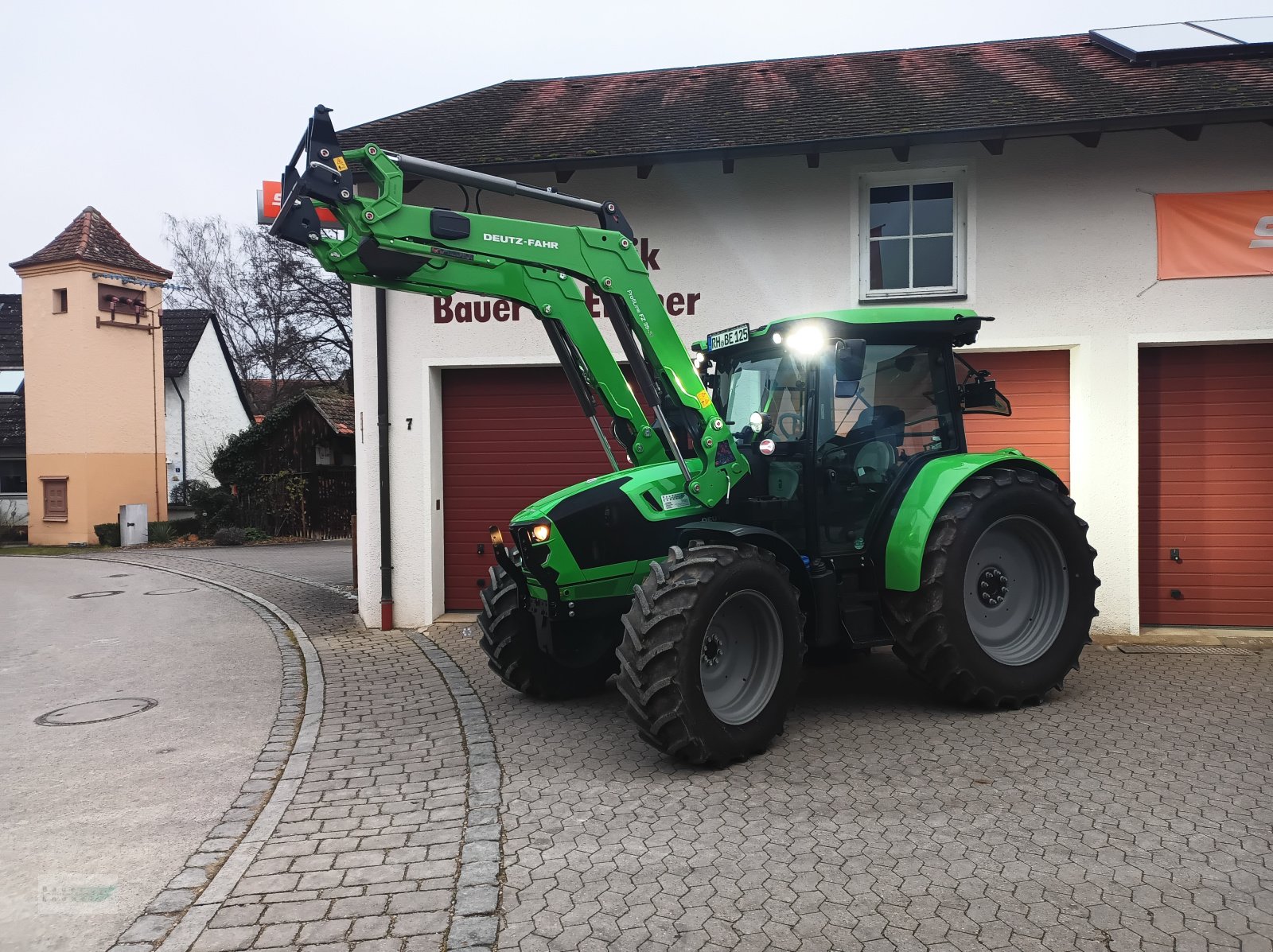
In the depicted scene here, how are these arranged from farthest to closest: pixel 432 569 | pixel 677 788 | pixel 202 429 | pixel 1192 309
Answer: pixel 202 429 → pixel 432 569 → pixel 1192 309 → pixel 677 788

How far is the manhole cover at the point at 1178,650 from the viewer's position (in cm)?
813

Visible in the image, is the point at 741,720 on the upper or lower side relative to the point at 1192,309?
lower

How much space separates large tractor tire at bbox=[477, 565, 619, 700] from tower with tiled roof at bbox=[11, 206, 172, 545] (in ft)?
71.4

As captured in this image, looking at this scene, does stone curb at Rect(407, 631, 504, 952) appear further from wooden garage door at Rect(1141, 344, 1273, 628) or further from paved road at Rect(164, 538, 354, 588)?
paved road at Rect(164, 538, 354, 588)

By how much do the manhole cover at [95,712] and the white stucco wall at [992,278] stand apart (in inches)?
111

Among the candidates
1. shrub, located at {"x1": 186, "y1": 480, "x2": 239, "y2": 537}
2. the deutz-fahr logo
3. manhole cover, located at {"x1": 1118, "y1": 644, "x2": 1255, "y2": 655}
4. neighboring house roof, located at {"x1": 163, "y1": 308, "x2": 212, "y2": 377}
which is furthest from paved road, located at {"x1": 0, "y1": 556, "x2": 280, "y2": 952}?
neighboring house roof, located at {"x1": 163, "y1": 308, "x2": 212, "y2": 377}

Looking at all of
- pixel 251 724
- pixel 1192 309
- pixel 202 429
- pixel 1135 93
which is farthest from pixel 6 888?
pixel 202 429

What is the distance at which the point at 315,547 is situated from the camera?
2219 centimetres

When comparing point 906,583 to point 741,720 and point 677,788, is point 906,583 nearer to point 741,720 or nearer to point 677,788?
point 741,720

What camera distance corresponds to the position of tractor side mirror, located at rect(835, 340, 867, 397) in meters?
5.95

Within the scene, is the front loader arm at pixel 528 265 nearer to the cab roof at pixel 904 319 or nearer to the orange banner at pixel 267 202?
the cab roof at pixel 904 319

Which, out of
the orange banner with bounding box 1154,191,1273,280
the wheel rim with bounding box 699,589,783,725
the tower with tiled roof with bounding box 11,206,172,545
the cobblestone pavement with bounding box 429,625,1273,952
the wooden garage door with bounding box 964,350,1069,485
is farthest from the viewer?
the tower with tiled roof with bounding box 11,206,172,545

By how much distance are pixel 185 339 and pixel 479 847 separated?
30.9 meters

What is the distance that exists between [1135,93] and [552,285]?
631cm
